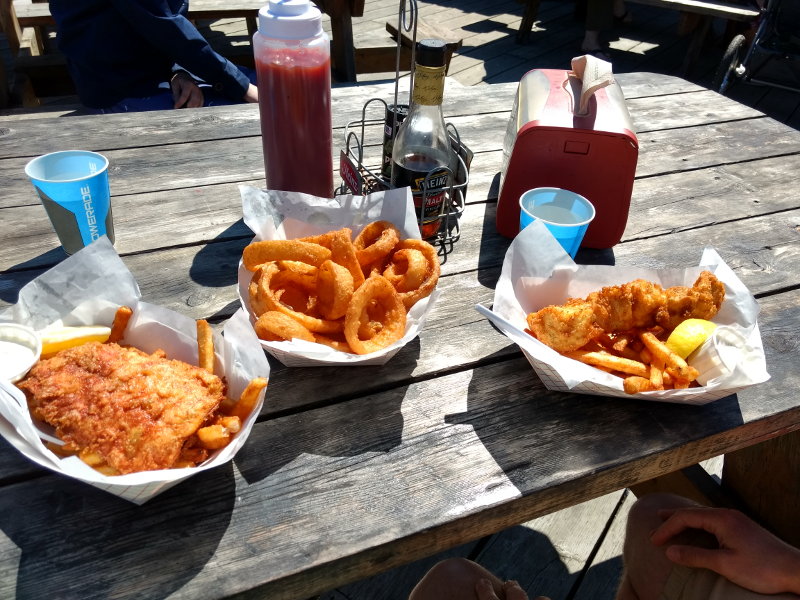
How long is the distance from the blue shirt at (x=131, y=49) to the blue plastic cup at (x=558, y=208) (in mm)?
1848

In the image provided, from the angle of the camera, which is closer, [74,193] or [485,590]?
[74,193]

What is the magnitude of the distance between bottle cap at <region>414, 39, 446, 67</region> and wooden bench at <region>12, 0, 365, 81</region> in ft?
8.95

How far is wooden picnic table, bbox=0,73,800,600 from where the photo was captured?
0.87m

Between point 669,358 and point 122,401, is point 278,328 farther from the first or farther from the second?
point 669,358

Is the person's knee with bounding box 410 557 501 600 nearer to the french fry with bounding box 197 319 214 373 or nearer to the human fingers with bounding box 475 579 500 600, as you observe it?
the human fingers with bounding box 475 579 500 600

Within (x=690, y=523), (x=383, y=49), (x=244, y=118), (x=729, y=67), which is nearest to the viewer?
(x=690, y=523)

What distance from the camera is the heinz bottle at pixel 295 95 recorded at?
125cm

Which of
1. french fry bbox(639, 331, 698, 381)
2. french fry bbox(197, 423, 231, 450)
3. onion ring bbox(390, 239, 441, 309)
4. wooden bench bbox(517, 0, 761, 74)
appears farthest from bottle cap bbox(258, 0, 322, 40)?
wooden bench bbox(517, 0, 761, 74)

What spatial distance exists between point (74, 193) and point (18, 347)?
394mm

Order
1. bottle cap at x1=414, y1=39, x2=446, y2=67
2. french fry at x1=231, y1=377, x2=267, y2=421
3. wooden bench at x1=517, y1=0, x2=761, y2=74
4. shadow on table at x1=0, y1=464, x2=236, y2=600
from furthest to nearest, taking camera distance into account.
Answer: wooden bench at x1=517, y1=0, x2=761, y2=74 < bottle cap at x1=414, y1=39, x2=446, y2=67 < french fry at x1=231, y1=377, x2=267, y2=421 < shadow on table at x1=0, y1=464, x2=236, y2=600

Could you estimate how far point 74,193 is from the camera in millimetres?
1247

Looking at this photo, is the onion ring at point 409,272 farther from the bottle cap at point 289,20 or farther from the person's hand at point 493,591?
the person's hand at point 493,591

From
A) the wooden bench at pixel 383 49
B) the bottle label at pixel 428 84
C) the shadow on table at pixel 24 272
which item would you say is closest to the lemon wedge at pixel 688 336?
the bottle label at pixel 428 84

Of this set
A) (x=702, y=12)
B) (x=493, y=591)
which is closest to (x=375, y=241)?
(x=493, y=591)
